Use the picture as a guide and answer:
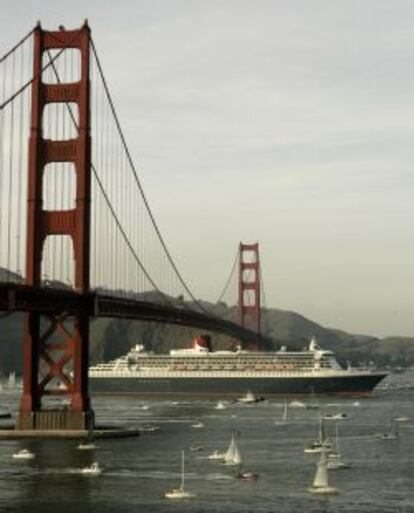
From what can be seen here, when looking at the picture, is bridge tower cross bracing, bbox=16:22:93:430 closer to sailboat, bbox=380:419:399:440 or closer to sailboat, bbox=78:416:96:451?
sailboat, bbox=78:416:96:451

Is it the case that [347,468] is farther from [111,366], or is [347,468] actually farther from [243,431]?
[111,366]

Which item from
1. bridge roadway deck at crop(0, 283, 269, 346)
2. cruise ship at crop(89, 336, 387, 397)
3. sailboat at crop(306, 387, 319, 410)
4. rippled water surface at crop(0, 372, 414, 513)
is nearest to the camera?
rippled water surface at crop(0, 372, 414, 513)

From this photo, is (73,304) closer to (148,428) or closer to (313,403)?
(148,428)

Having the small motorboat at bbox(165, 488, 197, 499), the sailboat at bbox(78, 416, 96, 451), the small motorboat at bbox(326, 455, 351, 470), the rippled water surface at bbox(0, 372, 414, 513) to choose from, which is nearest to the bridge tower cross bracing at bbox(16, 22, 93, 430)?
the sailboat at bbox(78, 416, 96, 451)

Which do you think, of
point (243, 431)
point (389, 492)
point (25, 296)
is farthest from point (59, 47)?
point (389, 492)

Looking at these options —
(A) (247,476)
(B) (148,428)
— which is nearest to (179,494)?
(A) (247,476)

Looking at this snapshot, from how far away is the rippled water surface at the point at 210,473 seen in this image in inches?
1597

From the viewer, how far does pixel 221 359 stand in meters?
138

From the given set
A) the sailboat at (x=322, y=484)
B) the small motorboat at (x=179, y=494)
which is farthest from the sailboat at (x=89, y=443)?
the sailboat at (x=322, y=484)

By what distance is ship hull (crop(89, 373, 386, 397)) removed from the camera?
133m

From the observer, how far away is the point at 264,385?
134125 millimetres

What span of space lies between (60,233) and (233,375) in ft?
248

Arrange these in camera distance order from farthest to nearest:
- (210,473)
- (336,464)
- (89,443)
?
(89,443) → (336,464) → (210,473)

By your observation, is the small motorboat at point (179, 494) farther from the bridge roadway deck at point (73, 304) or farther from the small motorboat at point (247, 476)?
the bridge roadway deck at point (73, 304)
